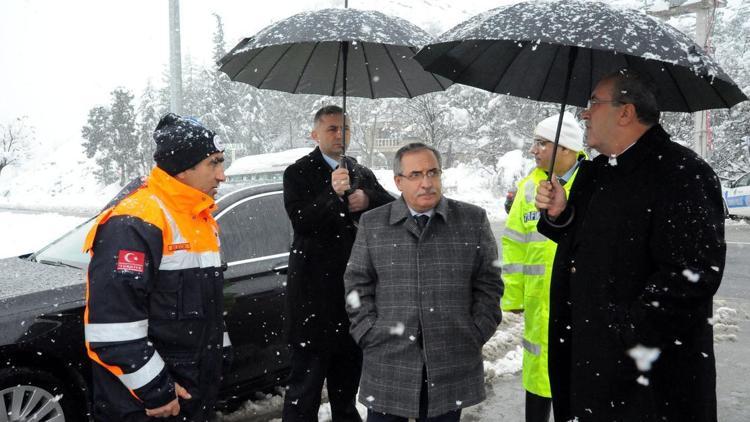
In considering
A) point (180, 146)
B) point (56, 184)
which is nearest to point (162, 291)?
point (180, 146)

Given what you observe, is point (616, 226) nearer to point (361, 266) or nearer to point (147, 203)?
point (361, 266)

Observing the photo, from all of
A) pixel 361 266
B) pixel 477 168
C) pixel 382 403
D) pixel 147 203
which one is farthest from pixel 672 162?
pixel 477 168

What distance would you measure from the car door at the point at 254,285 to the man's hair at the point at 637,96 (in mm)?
2590

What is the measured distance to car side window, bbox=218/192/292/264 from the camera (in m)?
4.08

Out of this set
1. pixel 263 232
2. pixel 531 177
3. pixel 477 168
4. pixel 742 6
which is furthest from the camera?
pixel 742 6

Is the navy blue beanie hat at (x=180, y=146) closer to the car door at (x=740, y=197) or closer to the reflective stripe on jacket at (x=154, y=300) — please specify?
the reflective stripe on jacket at (x=154, y=300)

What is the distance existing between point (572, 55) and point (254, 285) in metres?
2.54

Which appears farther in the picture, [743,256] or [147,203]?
[743,256]

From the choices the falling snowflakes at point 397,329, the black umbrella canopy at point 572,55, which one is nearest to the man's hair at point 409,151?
the black umbrella canopy at point 572,55

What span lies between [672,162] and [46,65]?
17017 cm

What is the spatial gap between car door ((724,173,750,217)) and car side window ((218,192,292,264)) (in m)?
16.0

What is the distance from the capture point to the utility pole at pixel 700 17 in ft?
41.6

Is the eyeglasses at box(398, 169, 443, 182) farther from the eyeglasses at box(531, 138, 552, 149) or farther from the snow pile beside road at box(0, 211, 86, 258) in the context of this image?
the snow pile beside road at box(0, 211, 86, 258)

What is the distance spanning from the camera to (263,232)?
4.29 meters
